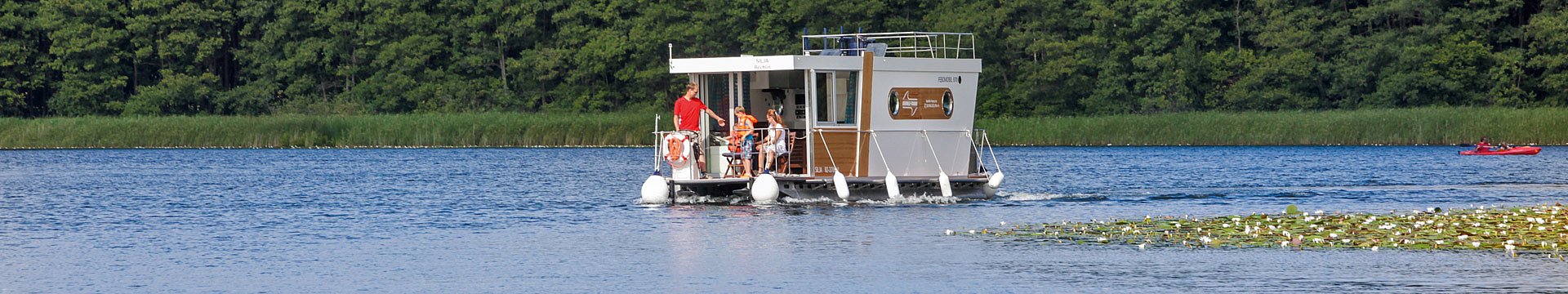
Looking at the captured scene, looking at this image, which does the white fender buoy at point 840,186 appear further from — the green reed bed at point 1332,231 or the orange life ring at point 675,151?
the green reed bed at point 1332,231

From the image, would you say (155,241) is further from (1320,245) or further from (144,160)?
(144,160)

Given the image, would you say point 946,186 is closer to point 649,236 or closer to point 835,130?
point 835,130

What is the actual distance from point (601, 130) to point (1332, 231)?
49974mm

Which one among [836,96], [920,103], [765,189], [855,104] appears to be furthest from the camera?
[920,103]

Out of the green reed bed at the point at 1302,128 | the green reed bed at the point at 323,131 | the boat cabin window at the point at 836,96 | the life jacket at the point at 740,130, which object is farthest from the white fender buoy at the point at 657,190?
the green reed bed at the point at 1302,128

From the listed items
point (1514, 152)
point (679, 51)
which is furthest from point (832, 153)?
point (679, 51)

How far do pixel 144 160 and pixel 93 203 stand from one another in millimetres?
25923

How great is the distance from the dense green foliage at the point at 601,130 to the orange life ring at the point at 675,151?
39851mm

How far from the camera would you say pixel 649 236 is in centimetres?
2356

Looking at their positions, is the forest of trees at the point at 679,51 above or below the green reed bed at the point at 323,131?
above

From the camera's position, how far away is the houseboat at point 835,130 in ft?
96.7

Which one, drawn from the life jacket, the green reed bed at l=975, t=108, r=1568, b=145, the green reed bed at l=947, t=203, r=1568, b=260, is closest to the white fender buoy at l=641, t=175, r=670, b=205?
the life jacket

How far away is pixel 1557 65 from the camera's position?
77.2 metres

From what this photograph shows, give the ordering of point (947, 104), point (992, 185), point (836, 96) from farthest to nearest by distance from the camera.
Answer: point (992, 185) → point (947, 104) → point (836, 96)
